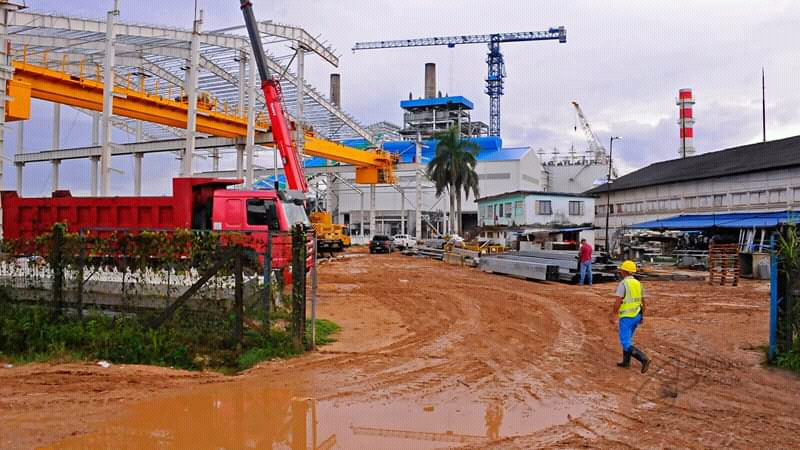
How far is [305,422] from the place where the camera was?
19.9 ft

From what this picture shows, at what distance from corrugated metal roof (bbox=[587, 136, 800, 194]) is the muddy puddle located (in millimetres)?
33668

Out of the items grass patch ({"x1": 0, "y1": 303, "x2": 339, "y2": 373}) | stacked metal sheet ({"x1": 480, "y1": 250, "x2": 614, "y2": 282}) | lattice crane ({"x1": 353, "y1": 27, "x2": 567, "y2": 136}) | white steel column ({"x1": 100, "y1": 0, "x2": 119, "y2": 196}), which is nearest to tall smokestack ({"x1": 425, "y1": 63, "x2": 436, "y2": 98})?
lattice crane ({"x1": 353, "y1": 27, "x2": 567, "y2": 136})

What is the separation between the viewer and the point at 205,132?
103ft

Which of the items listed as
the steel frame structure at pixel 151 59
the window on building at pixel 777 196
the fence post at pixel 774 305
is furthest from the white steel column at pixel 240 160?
the window on building at pixel 777 196

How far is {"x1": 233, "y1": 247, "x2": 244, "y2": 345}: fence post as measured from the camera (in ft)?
27.6

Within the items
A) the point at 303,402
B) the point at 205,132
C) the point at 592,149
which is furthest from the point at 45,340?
the point at 592,149

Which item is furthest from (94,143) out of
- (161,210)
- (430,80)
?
(430,80)

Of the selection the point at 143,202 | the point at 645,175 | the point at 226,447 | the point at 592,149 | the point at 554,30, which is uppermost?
the point at 554,30

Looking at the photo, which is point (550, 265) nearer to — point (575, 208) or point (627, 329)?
point (627, 329)

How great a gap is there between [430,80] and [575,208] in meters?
55.1

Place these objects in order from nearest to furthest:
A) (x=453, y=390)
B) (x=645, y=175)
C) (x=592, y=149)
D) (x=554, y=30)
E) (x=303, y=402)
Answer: (x=303, y=402) < (x=453, y=390) < (x=645, y=175) < (x=592, y=149) < (x=554, y=30)

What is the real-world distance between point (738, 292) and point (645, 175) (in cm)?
3208

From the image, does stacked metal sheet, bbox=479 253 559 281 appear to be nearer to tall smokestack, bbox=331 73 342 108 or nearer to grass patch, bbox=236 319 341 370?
grass patch, bbox=236 319 341 370

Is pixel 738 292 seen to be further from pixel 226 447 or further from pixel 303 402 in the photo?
pixel 226 447
